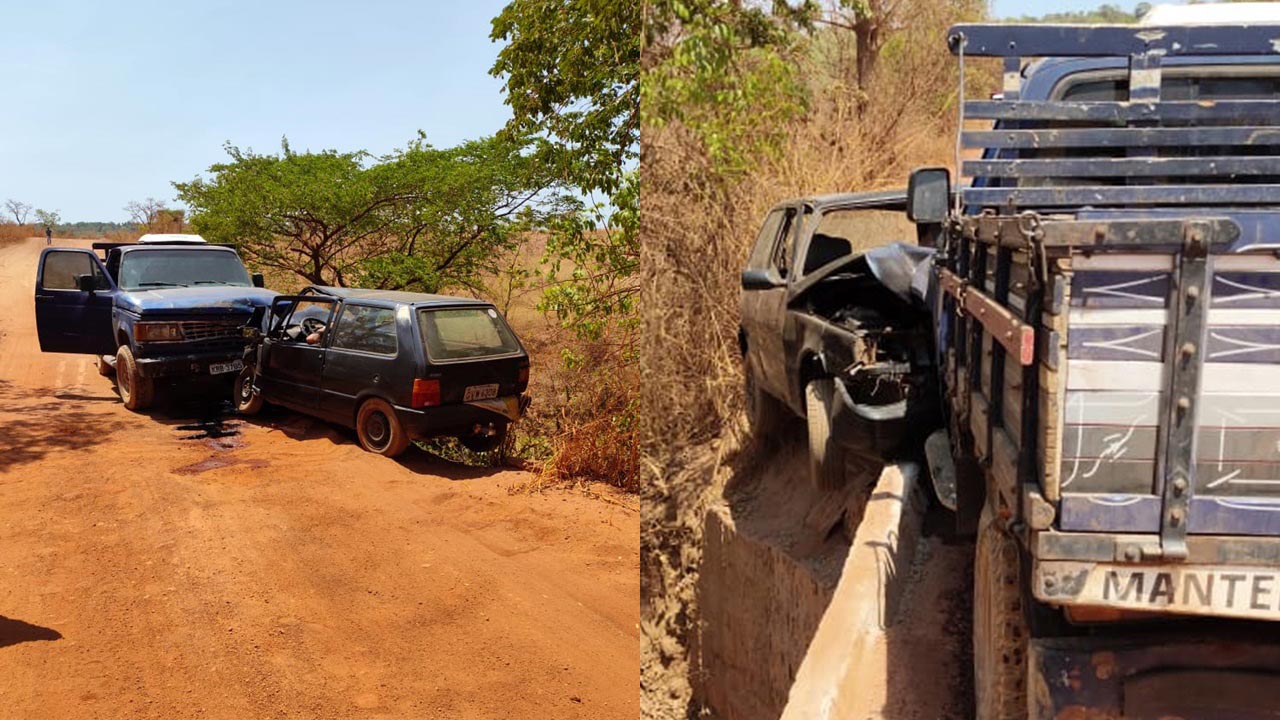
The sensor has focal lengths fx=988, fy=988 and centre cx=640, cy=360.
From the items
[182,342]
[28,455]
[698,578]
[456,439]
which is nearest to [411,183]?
[182,342]

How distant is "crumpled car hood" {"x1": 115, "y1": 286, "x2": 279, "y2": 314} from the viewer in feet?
37.3

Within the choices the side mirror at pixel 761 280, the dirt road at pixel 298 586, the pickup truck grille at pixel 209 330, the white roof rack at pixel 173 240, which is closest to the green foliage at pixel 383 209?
the white roof rack at pixel 173 240

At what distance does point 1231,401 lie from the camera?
2.28 m

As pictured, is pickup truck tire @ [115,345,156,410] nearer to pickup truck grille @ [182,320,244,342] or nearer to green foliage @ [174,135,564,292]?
pickup truck grille @ [182,320,244,342]

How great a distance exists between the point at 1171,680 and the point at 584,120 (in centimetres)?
935

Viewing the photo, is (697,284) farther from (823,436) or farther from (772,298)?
(823,436)

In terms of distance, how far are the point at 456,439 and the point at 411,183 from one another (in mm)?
5863

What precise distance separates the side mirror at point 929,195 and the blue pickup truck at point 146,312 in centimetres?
919

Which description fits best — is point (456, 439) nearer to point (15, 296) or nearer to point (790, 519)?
point (790, 519)

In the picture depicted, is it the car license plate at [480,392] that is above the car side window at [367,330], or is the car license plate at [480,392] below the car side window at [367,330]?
below

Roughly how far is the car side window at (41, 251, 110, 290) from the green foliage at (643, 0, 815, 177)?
734 cm

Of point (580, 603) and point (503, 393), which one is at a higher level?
point (503, 393)

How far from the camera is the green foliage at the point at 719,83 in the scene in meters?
10.0

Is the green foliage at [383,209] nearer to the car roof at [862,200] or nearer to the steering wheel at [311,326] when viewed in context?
the steering wheel at [311,326]
